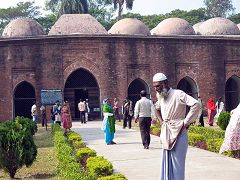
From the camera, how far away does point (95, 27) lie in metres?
23.7

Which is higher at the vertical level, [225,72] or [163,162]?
[225,72]

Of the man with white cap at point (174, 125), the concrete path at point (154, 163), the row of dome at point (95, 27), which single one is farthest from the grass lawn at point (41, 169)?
the row of dome at point (95, 27)

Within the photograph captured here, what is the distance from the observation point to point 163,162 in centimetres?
474

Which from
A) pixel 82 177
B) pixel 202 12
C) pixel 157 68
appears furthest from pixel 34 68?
pixel 202 12

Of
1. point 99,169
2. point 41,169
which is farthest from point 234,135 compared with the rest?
point 41,169

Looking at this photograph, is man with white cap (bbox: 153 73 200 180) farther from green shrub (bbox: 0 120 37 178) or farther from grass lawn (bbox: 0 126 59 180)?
green shrub (bbox: 0 120 37 178)

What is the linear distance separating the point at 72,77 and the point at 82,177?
56.5ft

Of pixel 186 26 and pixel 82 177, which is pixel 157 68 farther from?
pixel 82 177

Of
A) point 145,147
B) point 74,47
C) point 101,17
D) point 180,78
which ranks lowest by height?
point 145,147

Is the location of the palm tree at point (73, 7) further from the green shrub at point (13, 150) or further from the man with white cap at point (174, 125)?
the man with white cap at point (174, 125)

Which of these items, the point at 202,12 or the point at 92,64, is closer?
the point at 92,64

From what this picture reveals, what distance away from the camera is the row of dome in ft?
77.1

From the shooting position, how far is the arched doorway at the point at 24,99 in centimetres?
2227

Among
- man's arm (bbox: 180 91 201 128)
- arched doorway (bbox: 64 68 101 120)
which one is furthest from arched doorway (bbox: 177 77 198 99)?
man's arm (bbox: 180 91 201 128)
